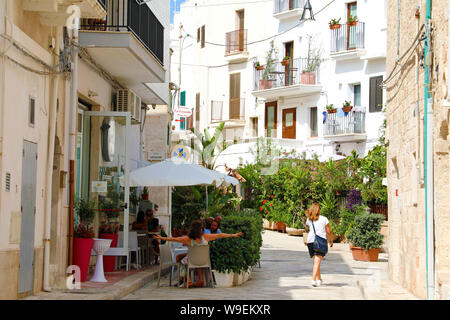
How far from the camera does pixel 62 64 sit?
44.3 ft

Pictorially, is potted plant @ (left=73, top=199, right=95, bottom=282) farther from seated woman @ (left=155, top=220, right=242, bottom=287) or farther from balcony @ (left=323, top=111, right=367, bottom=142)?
balcony @ (left=323, top=111, right=367, bottom=142)

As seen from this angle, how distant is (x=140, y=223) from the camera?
60.3ft

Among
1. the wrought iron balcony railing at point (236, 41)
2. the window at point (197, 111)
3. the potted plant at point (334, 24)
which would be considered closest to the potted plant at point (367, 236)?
the potted plant at point (334, 24)

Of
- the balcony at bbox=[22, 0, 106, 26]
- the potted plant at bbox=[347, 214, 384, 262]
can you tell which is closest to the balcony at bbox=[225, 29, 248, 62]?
the potted plant at bbox=[347, 214, 384, 262]

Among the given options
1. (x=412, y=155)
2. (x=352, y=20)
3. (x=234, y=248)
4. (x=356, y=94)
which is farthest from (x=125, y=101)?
(x=356, y=94)

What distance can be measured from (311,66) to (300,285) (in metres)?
25.2

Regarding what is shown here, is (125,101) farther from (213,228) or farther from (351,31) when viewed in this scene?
(351,31)

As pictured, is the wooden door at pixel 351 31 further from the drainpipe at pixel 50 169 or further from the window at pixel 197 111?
the drainpipe at pixel 50 169

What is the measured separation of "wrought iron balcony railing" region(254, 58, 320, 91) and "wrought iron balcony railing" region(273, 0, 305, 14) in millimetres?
2929

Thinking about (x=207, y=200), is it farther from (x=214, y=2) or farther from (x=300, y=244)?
(x=214, y=2)

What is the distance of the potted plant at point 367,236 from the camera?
72.2 feet

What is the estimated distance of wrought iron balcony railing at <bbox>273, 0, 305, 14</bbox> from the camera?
41062 mm

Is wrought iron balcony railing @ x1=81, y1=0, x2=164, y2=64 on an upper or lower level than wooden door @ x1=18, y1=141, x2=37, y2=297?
upper

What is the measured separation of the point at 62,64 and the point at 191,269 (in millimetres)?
4522
